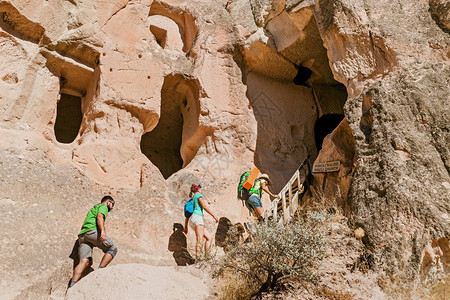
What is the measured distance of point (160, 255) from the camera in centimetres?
532

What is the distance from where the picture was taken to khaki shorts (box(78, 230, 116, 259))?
4363 millimetres

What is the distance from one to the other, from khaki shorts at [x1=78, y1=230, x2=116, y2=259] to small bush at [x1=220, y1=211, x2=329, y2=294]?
1242mm

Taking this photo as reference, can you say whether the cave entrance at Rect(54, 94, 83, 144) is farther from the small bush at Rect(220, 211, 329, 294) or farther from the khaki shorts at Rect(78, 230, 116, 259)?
the small bush at Rect(220, 211, 329, 294)

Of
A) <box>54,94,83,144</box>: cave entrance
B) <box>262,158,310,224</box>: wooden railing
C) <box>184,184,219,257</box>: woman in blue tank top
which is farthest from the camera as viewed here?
<box>54,94,83,144</box>: cave entrance

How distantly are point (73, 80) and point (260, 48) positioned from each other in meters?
3.22

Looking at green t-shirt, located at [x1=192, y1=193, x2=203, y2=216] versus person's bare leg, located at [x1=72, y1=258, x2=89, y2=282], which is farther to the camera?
green t-shirt, located at [x1=192, y1=193, x2=203, y2=216]

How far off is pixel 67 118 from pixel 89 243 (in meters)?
5.00

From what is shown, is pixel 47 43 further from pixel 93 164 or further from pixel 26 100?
pixel 93 164

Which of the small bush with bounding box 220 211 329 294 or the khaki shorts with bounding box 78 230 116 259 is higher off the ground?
the small bush with bounding box 220 211 329 294

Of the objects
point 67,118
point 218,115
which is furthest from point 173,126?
point 218,115

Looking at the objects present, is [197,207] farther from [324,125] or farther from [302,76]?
[302,76]

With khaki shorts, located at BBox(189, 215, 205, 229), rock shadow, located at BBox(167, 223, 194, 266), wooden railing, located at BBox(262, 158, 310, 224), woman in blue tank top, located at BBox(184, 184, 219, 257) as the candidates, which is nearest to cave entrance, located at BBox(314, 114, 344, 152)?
wooden railing, located at BBox(262, 158, 310, 224)

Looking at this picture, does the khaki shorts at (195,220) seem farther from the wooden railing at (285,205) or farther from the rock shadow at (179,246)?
the wooden railing at (285,205)

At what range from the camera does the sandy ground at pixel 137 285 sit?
11.5ft
